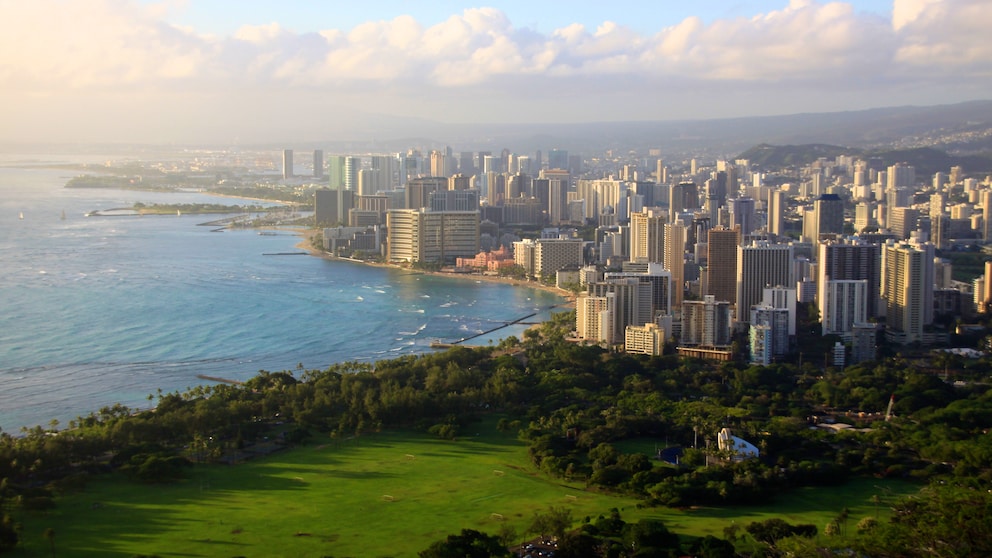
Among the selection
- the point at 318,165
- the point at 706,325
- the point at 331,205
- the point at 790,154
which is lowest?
the point at 706,325

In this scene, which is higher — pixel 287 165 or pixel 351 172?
pixel 287 165

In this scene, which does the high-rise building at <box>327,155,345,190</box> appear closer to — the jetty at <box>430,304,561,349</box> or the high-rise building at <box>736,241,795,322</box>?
the jetty at <box>430,304,561,349</box>

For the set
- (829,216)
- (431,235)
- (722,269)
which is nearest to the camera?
(722,269)

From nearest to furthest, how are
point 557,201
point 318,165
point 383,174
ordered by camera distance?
1. point 557,201
2. point 383,174
3. point 318,165

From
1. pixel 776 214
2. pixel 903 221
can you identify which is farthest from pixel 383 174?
pixel 903 221

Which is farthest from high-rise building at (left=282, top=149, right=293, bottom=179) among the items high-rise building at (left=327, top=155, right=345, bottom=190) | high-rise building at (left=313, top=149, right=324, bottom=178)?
high-rise building at (left=327, top=155, right=345, bottom=190)

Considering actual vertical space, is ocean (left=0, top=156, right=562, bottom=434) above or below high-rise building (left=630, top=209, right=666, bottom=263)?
below

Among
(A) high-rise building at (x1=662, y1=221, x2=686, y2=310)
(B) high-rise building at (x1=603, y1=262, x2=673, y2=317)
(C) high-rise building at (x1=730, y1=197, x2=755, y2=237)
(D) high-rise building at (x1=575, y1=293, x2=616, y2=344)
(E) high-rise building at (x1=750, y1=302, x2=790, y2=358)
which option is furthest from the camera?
(C) high-rise building at (x1=730, y1=197, x2=755, y2=237)

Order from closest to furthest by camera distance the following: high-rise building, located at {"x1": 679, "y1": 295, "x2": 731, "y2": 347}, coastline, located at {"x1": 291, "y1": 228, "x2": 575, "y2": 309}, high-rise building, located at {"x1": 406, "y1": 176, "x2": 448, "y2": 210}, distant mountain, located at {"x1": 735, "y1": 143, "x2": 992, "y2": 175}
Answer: high-rise building, located at {"x1": 679, "y1": 295, "x2": 731, "y2": 347} < coastline, located at {"x1": 291, "y1": 228, "x2": 575, "y2": 309} < high-rise building, located at {"x1": 406, "y1": 176, "x2": 448, "y2": 210} < distant mountain, located at {"x1": 735, "y1": 143, "x2": 992, "y2": 175}

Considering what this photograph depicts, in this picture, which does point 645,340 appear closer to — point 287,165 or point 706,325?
point 706,325
